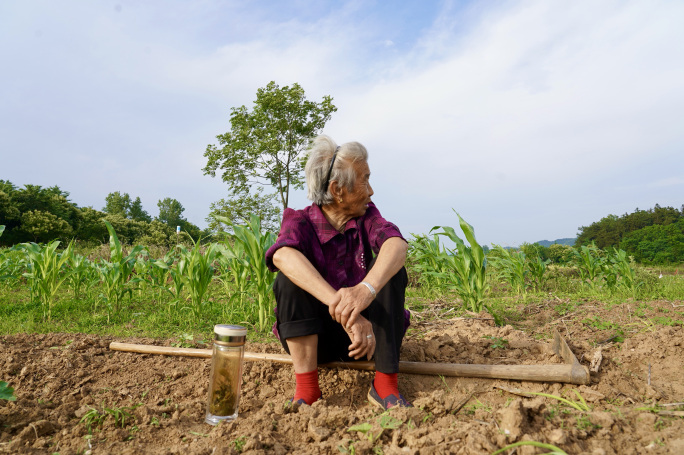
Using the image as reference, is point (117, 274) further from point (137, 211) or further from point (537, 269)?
point (137, 211)

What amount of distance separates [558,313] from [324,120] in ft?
58.8

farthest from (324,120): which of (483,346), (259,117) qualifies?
(483,346)

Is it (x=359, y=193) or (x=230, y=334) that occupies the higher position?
(x=359, y=193)

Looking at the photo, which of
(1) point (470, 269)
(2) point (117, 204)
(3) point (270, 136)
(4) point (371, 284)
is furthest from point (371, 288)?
(2) point (117, 204)

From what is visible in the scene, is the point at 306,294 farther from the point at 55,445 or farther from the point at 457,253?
the point at 457,253

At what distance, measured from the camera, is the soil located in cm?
122

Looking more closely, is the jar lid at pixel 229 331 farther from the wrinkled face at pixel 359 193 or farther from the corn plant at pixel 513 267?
the corn plant at pixel 513 267

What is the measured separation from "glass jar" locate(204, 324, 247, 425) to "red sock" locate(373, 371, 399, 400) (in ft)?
1.82

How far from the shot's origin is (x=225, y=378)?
1.55m

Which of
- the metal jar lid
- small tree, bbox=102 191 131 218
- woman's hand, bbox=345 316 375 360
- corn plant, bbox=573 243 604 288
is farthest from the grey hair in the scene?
small tree, bbox=102 191 131 218

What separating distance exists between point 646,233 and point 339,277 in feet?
64.1

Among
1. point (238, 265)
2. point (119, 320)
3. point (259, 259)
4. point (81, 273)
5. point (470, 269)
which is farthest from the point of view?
point (81, 273)

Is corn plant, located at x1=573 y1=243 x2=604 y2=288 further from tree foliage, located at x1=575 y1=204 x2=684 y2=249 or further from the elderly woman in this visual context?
tree foliage, located at x1=575 y1=204 x2=684 y2=249

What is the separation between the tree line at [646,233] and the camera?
1410cm
